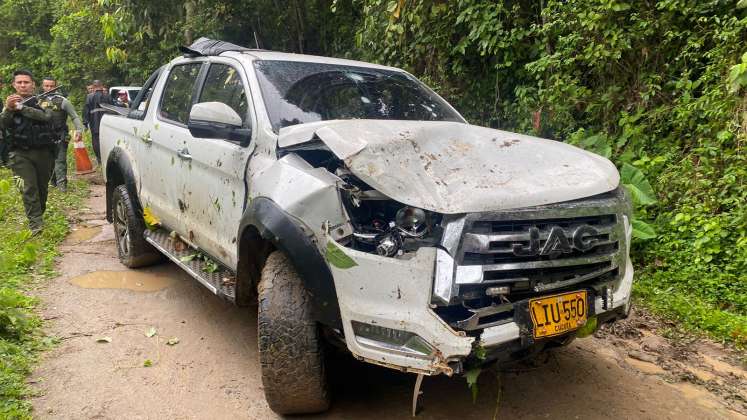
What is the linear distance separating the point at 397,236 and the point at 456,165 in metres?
0.49

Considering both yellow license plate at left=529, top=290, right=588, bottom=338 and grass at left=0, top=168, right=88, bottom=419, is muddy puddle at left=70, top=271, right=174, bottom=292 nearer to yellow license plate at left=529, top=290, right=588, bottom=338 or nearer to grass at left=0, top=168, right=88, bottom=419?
grass at left=0, top=168, right=88, bottom=419

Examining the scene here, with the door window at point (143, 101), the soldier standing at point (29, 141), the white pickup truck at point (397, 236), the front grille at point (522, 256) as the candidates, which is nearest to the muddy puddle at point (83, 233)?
the soldier standing at point (29, 141)

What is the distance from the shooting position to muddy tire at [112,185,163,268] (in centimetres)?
500

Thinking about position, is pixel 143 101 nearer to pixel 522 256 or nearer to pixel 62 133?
pixel 522 256

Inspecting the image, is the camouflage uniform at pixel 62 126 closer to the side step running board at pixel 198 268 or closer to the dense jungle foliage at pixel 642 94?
the side step running board at pixel 198 268

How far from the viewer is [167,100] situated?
15.2 ft

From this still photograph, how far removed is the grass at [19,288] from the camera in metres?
3.03

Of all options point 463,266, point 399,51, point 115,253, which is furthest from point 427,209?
point 399,51

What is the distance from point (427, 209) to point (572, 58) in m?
4.15

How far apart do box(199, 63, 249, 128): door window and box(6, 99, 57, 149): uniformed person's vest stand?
10.4ft

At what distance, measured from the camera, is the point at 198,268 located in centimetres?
384

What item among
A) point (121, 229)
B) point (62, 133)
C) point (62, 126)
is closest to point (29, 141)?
point (121, 229)

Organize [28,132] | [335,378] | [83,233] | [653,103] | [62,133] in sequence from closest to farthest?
[335,378], [653,103], [28,132], [83,233], [62,133]

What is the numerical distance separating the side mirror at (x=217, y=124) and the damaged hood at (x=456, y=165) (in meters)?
0.34
